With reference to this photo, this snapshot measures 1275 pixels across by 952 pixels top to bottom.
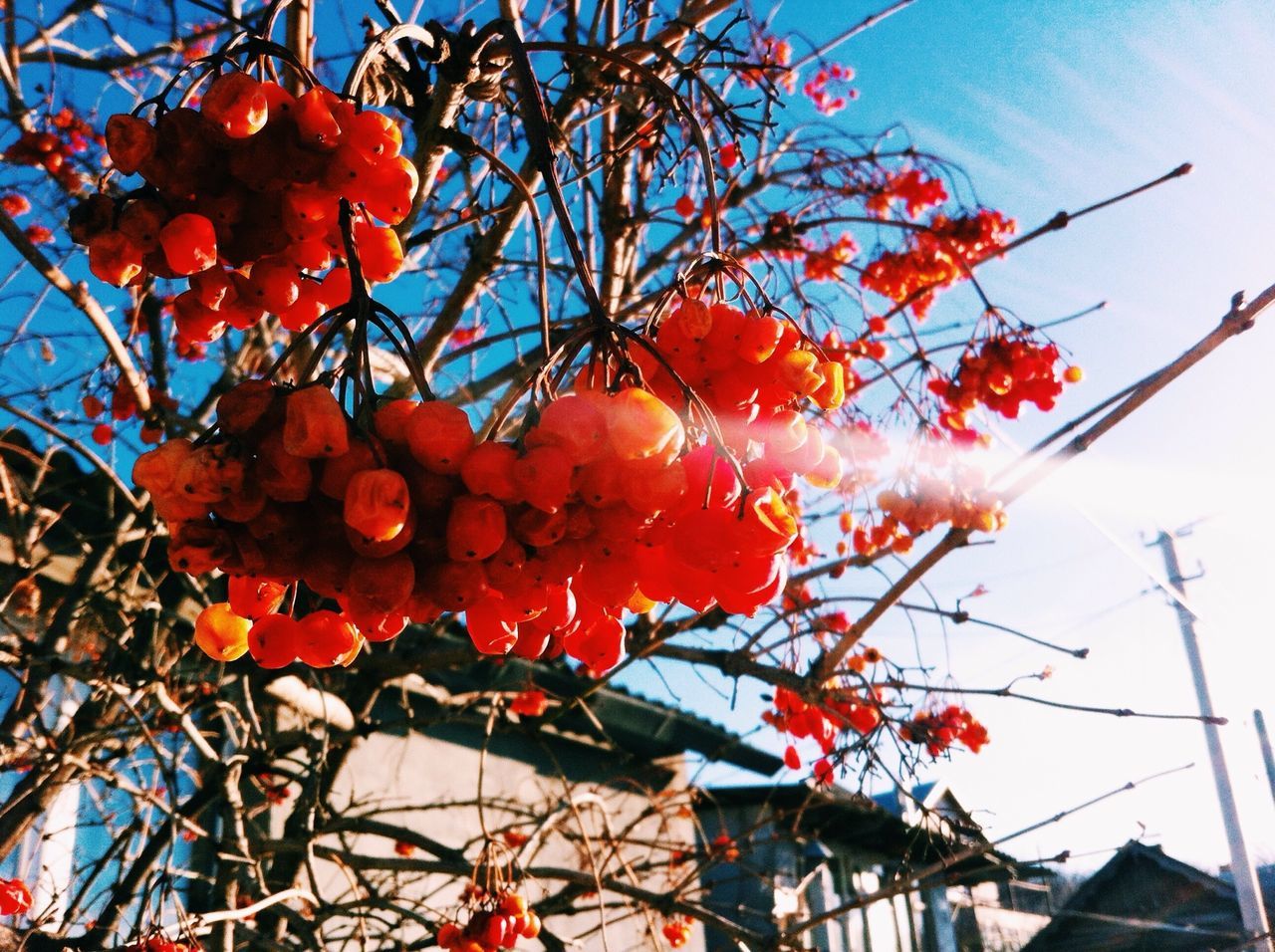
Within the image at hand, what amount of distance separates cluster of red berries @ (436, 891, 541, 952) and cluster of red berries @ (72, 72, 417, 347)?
230 centimetres

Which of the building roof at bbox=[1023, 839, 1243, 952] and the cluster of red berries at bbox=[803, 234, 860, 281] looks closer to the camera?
the cluster of red berries at bbox=[803, 234, 860, 281]

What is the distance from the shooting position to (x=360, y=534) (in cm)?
93

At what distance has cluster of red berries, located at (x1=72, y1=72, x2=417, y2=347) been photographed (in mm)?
1160

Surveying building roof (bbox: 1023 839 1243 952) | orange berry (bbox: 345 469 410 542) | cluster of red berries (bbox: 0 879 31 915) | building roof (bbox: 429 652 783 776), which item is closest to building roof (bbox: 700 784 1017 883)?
building roof (bbox: 429 652 783 776)

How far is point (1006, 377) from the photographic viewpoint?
12.1 feet

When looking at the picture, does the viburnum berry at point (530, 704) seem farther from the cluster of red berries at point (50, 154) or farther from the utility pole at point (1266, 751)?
the utility pole at point (1266, 751)

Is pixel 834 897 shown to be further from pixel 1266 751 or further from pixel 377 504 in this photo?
pixel 377 504

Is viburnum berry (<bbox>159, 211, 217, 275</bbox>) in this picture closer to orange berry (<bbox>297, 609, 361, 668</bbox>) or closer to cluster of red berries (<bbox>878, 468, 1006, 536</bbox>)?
orange berry (<bbox>297, 609, 361, 668</bbox>)

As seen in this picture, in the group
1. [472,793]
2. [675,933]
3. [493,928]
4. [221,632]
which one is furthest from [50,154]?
[675,933]

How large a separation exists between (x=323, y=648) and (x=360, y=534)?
28cm

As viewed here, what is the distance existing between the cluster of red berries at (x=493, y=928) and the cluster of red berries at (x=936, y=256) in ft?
10.2

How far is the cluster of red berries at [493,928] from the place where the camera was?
292cm

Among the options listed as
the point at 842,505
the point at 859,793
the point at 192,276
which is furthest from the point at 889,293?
the point at 192,276

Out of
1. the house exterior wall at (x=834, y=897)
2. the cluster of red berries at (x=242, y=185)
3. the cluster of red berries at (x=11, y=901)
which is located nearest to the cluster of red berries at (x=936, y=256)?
the cluster of red berries at (x=242, y=185)
